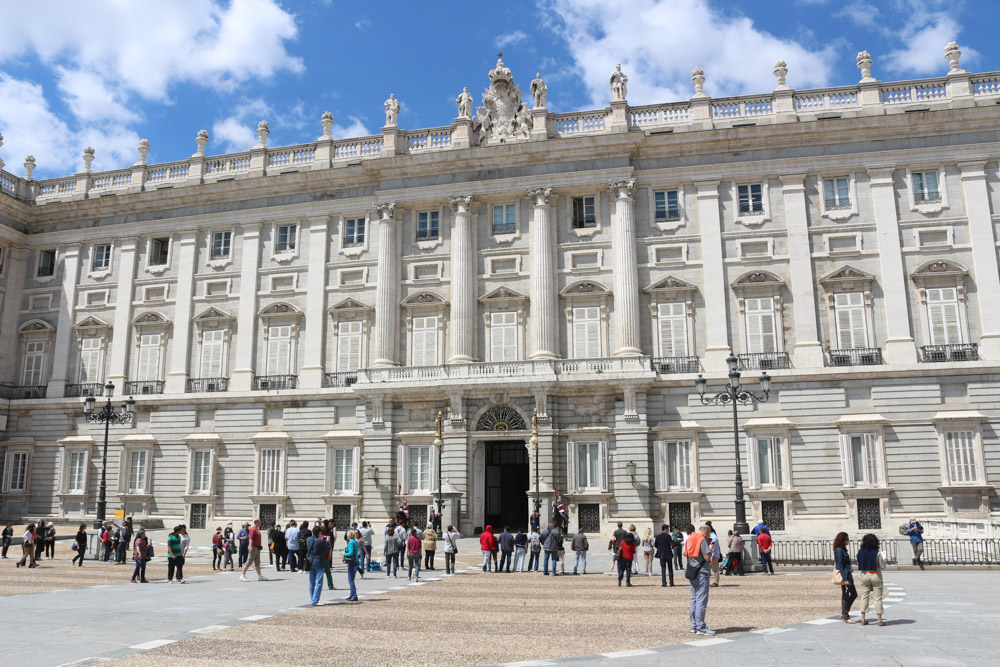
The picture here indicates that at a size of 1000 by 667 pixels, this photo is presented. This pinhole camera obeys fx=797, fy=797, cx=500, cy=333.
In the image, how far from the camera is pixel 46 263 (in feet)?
142

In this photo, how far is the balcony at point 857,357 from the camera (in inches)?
1271

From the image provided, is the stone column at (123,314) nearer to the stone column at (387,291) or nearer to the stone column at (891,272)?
the stone column at (387,291)

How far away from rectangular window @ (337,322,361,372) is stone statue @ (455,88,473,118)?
11.2 m

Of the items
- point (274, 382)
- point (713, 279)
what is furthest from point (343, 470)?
point (713, 279)

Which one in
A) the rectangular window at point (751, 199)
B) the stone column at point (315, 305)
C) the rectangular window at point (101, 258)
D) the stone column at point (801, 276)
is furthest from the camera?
the rectangular window at point (101, 258)

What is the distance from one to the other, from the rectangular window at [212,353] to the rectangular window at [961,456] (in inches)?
1260

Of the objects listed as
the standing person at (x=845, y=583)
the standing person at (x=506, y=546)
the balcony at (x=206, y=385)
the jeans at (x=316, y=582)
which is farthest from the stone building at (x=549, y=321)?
the standing person at (x=845, y=583)

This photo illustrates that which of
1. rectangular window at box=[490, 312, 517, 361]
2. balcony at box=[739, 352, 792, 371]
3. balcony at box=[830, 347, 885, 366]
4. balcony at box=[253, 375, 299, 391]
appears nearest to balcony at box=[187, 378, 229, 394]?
balcony at box=[253, 375, 299, 391]

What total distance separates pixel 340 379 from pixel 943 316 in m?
26.0

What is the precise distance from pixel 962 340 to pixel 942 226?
485cm

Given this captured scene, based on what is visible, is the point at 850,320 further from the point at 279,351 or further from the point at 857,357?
the point at 279,351

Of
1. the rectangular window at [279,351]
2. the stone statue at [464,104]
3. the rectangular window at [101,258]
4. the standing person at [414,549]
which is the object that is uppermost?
the stone statue at [464,104]

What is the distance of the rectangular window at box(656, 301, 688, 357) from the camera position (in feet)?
112

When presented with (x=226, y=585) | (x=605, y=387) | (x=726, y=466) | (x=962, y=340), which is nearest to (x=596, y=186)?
(x=605, y=387)
